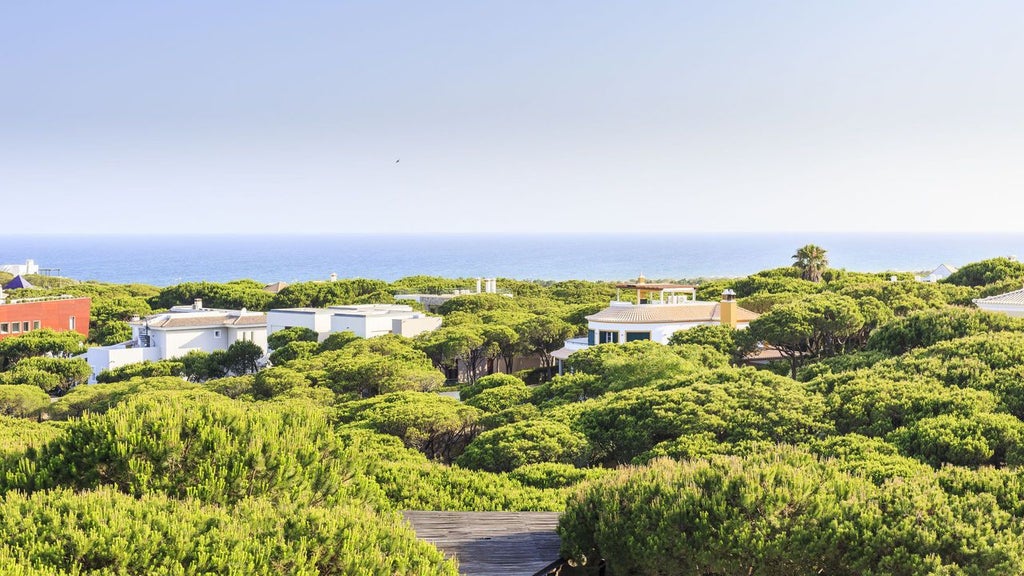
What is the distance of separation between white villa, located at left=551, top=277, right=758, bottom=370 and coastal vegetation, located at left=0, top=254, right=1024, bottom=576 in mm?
3095

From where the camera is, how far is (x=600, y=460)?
58.1 feet

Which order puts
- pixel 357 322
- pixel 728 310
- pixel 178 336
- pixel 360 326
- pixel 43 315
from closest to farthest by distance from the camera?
1. pixel 728 310
2. pixel 360 326
3. pixel 357 322
4. pixel 178 336
5. pixel 43 315

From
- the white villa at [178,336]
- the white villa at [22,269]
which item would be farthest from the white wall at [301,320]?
the white villa at [22,269]

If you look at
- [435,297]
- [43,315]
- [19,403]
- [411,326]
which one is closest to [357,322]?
[411,326]

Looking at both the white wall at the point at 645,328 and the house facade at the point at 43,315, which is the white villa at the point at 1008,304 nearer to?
the white wall at the point at 645,328

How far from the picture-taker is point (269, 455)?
8406 millimetres

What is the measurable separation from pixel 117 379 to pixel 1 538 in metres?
33.7

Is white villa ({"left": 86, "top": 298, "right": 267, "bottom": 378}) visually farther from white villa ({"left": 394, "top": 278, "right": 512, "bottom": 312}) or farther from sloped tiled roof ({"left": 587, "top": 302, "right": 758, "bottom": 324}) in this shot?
sloped tiled roof ({"left": 587, "top": 302, "right": 758, "bottom": 324})

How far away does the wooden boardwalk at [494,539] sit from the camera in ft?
27.8

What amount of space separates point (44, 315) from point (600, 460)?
135 ft

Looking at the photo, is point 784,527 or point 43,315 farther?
point 43,315

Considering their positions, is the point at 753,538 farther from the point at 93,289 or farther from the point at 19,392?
the point at 93,289

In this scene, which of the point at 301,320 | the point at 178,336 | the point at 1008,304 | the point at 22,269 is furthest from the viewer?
the point at 22,269

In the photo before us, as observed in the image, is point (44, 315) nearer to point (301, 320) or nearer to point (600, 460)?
point (301, 320)
